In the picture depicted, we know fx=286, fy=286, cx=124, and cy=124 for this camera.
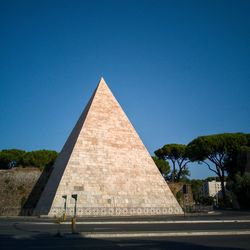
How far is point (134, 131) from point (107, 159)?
3.22m

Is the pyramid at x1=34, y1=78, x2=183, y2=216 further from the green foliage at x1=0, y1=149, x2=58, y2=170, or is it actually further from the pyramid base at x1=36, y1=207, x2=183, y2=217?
the green foliage at x1=0, y1=149, x2=58, y2=170

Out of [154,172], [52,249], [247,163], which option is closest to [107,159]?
[154,172]

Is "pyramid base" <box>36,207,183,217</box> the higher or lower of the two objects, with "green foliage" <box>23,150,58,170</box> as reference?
lower

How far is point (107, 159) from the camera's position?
1778 cm

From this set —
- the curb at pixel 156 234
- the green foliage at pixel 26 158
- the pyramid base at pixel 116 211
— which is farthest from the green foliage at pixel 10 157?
the curb at pixel 156 234

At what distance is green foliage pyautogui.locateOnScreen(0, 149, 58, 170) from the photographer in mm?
34344

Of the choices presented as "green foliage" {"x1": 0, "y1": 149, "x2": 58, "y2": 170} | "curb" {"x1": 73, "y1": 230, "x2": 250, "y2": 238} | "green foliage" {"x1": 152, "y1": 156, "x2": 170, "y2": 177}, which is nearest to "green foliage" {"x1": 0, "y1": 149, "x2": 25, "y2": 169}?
"green foliage" {"x1": 0, "y1": 149, "x2": 58, "y2": 170}

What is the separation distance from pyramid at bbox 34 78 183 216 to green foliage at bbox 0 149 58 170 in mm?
16823

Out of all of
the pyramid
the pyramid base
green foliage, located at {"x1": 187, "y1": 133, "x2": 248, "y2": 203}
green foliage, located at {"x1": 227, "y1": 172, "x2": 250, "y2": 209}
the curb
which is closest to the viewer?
the curb

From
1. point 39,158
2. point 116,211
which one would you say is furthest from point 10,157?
point 116,211

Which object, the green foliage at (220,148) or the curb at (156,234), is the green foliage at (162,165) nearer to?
the green foliage at (220,148)

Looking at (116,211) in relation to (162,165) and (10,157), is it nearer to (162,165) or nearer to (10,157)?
(10,157)

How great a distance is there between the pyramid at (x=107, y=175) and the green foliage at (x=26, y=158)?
16823 millimetres

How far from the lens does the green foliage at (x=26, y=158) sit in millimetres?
34344
